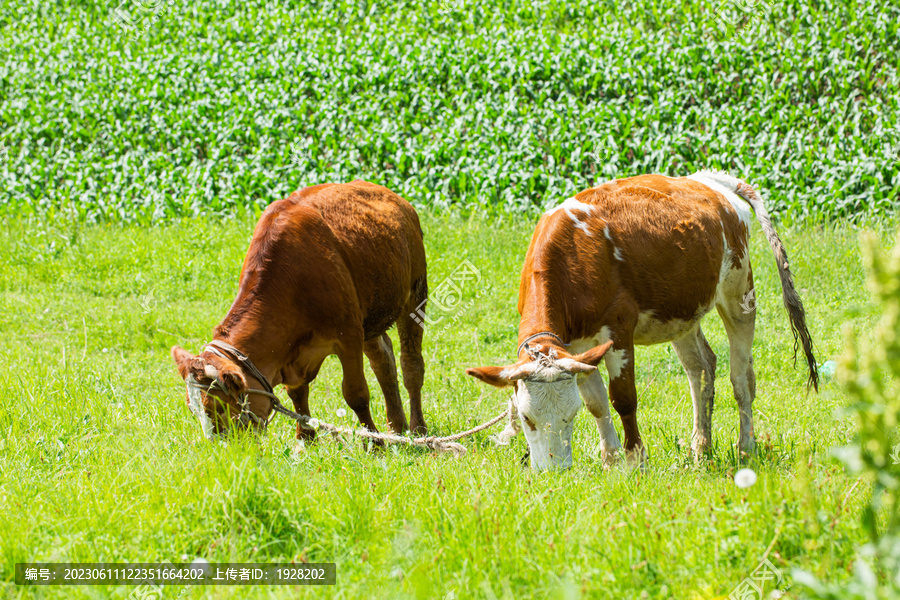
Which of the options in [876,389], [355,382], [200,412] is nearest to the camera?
[876,389]

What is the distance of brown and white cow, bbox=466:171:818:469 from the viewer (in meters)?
4.32

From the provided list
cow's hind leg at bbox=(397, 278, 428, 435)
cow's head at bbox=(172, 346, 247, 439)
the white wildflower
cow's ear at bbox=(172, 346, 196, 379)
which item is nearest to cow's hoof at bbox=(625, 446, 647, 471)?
the white wildflower

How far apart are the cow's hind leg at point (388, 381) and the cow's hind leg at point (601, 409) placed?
183 cm

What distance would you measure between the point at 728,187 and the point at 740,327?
1.30 meters

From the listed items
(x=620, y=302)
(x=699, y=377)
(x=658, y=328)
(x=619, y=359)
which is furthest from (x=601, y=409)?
(x=699, y=377)

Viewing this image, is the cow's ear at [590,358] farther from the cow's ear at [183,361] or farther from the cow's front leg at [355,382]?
the cow's ear at [183,361]

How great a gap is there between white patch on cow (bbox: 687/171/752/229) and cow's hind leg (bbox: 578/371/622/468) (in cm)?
238

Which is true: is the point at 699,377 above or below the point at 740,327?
below

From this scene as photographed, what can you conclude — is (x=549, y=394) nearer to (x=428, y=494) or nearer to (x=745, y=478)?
(x=428, y=494)

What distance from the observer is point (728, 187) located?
6723 millimetres

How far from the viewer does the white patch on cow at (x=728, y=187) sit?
258 inches

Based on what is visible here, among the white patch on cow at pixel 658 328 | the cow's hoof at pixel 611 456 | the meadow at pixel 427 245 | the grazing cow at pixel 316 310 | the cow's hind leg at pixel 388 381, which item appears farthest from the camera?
the cow's hind leg at pixel 388 381

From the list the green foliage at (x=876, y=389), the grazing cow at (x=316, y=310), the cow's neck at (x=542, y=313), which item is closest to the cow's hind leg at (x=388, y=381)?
the grazing cow at (x=316, y=310)

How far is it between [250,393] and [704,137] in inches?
423
